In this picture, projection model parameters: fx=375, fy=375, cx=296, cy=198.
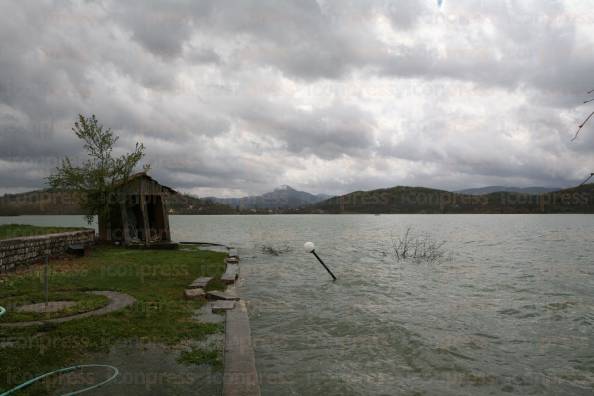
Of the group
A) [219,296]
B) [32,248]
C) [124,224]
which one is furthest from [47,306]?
[124,224]

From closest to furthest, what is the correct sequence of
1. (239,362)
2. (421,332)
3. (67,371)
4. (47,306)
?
(67,371), (239,362), (47,306), (421,332)

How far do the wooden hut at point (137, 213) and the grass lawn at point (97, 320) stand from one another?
725 cm

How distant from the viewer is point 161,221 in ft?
87.1

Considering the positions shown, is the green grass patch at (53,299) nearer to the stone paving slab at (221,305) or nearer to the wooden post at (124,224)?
the stone paving slab at (221,305)

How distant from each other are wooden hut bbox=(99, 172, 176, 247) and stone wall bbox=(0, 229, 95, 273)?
3758mm

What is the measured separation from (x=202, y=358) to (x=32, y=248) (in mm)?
12523

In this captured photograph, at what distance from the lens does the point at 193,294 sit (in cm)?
1108

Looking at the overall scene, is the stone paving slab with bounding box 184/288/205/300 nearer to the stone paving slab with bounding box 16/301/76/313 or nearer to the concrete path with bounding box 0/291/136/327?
the concrete path with bounding box 0/291/136/327

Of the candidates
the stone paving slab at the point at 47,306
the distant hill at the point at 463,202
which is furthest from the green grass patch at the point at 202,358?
the distant hill at the point at 463,202

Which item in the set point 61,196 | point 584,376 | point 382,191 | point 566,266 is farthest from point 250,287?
point 382,191

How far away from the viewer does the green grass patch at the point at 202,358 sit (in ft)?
20.7

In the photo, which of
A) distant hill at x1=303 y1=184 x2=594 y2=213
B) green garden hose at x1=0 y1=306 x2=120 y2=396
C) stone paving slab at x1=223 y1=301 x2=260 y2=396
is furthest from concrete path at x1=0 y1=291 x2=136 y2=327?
distant hill at x1=303 y1=184 x2=594 y2=213

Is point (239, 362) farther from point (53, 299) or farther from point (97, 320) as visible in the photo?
point (53, 299)

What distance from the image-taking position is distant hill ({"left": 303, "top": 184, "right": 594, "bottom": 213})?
150750 mm
